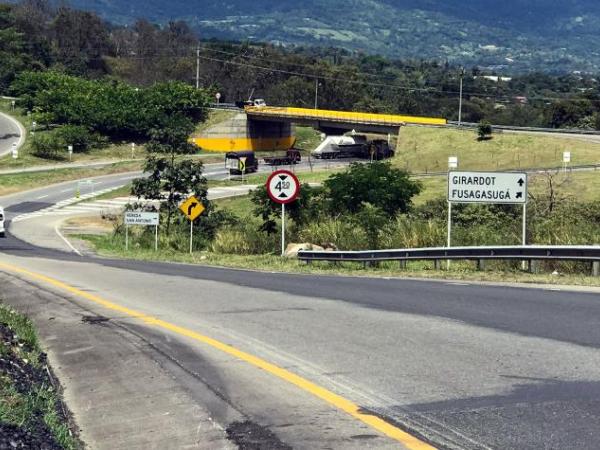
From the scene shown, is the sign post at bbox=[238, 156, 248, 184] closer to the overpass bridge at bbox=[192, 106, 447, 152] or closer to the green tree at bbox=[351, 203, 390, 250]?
the overpass bridge at bbox=[192, 106, 447, 152]

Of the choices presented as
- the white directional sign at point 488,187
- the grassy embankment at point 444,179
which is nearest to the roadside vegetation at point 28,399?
the grassy embankment at point 444,179

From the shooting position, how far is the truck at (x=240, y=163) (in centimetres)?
7981

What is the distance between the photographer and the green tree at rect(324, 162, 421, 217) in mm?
38312

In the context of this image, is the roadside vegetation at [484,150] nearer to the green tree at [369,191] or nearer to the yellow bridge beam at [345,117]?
the yellow bridge beam at [345,117]

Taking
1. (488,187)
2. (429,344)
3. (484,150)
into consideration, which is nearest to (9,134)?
(484,150)

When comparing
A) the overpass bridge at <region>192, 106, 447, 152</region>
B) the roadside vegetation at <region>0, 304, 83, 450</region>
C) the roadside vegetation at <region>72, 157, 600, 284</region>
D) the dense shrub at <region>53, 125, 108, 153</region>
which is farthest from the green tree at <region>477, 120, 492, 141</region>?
the roadside vegetation at <region>0, 304, 83, 450</region>

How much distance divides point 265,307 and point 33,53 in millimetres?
139280

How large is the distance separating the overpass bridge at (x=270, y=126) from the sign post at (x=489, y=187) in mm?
72367

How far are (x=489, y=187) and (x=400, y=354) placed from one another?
457 inches

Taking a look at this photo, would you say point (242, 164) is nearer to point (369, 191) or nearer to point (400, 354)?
point (369, 191)

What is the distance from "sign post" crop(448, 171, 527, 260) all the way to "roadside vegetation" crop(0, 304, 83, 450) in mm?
11726

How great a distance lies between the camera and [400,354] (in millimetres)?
9922

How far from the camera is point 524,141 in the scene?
74688 mm

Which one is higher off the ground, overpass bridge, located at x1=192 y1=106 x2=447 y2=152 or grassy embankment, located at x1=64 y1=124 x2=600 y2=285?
overpass bridge, located at x1=192 y1=106 x2=447 y2=152
